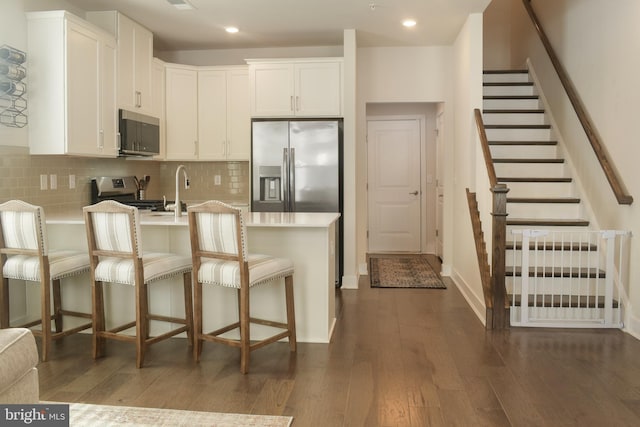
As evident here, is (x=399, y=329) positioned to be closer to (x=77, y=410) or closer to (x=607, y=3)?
(x=77, y=410)

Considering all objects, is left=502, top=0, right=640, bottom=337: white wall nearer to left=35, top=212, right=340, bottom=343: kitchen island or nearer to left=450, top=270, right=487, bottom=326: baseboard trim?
left=450, top=270, right=487, bottom=326: baseboard trim

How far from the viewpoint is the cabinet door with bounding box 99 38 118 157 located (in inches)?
179

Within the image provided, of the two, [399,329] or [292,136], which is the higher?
[292,136]

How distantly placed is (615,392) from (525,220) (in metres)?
2.25

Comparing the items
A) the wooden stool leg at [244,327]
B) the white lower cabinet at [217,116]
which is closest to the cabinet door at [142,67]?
the white lower cabinet at [217,116]

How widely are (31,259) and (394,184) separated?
5.73 m

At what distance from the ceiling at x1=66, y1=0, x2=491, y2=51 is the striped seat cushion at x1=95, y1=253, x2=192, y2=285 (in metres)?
2.46

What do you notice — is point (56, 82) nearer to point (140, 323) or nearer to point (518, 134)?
point (140, 323)

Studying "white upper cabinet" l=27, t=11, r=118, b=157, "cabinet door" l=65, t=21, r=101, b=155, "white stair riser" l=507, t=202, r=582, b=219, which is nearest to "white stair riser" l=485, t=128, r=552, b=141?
"white stair riser" l=507, t=202, r=582, b=219

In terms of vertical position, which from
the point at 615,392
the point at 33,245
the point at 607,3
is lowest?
the point at 615,392

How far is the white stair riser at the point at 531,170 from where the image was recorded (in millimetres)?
5379

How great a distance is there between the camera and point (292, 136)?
18.5 feet

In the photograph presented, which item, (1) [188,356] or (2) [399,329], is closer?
(1) [188,356]

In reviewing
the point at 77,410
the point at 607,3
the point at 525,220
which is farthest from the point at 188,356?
the point at 607,3
